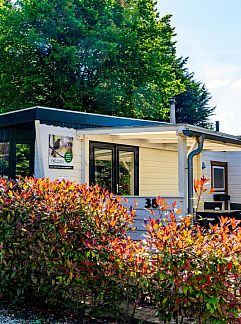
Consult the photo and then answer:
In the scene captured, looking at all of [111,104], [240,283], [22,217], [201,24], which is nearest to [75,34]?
[111,104]

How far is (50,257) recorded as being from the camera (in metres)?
4.10

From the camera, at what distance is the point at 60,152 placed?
8531 mm

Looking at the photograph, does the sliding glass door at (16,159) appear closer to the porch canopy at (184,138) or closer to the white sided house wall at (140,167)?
the white sided house wall at (140,167)

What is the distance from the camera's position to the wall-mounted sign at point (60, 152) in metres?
8.36

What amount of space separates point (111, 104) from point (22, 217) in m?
19.4

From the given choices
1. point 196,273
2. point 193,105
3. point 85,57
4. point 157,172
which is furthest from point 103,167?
point 193,105

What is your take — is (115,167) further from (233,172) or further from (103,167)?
(233,172)

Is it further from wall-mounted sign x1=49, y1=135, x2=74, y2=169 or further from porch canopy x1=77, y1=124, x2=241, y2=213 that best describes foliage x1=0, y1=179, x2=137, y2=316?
wall-mounted sign x1=49, y1=135, x2=74, y2=169

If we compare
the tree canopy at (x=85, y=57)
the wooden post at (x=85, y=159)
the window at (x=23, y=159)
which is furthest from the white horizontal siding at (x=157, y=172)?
the tree canopy at (x=85, y=57)

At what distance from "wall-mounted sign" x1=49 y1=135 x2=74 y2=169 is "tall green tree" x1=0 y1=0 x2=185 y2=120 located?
13519 millimetres

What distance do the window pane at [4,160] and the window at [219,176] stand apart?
770 cm

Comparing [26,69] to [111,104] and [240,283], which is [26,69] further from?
[240,283]

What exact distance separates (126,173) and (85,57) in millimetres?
13397

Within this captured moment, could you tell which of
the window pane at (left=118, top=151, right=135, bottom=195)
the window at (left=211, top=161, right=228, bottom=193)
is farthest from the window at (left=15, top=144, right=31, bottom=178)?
the window at (left=211, top=161, right=228, bottom=193)
